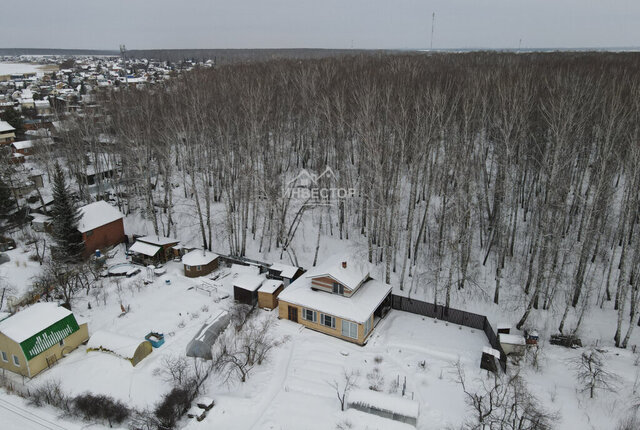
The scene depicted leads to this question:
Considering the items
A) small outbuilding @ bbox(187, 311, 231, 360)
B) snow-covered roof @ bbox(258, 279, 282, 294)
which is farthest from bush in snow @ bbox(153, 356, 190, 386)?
snow-covered roof @ bbox(258, 279, 282, 294)

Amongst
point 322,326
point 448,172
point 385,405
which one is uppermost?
point 448,172

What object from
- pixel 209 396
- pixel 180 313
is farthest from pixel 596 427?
pixel 180 313

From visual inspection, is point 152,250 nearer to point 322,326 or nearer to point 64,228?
point 64,228

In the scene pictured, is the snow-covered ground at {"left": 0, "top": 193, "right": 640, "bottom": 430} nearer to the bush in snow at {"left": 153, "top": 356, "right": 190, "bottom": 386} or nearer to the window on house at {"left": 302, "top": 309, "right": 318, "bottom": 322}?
the bush in snow at {"left": 153, "top": 356, "right": 190, "bottom": 386}

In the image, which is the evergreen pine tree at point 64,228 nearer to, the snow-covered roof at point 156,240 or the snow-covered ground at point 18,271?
the snow-covered ground at point 18,271

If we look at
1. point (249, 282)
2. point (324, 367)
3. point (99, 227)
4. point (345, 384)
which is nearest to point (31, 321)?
point (249, 282)
